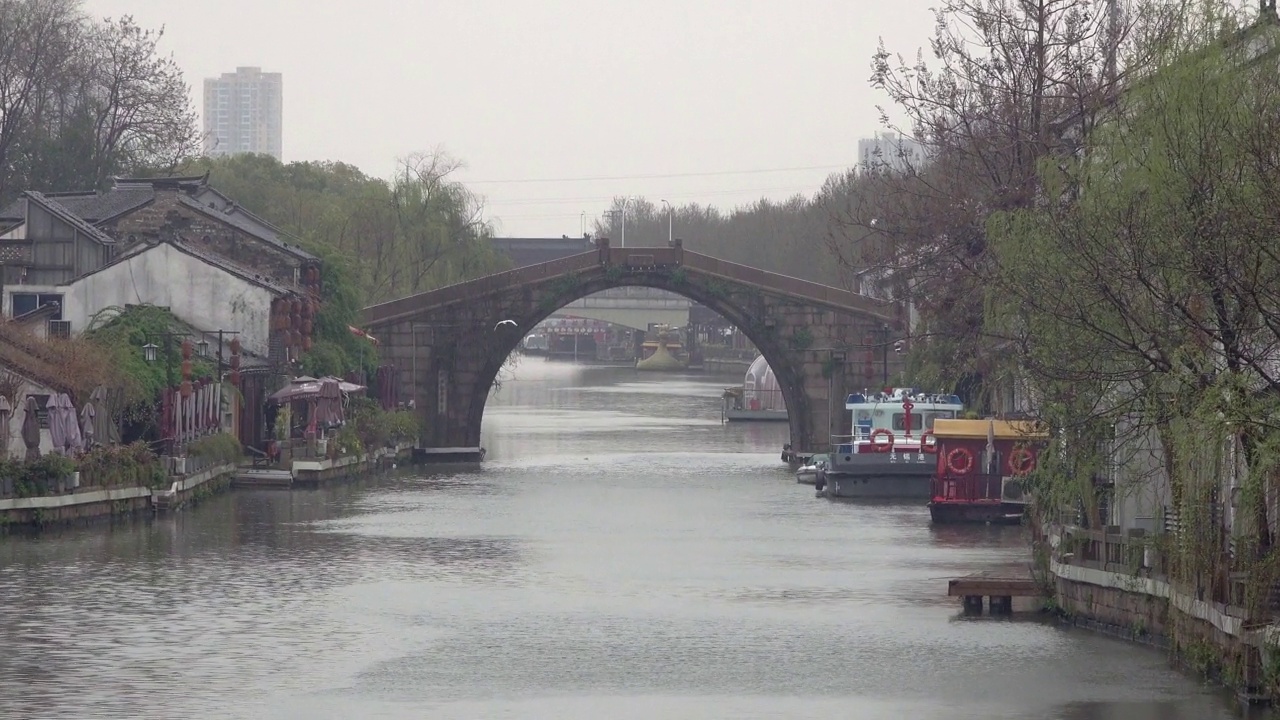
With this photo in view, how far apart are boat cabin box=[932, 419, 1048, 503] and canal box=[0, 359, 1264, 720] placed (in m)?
1.12

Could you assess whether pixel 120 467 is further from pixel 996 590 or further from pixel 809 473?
pixel 809 473

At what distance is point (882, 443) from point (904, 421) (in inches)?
36.1

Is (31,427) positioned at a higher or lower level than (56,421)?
lower

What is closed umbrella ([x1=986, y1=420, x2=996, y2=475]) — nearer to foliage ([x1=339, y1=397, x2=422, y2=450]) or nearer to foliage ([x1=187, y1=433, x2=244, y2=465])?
foliage ([x1=187, y1=433, x2=244, y2=465])

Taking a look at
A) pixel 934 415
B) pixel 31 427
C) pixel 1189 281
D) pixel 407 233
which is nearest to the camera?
pixel 1189 281

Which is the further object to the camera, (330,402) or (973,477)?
(330,402)

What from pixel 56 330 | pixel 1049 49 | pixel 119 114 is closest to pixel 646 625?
pixel 1049 49

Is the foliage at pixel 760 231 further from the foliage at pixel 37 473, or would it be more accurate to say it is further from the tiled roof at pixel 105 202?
the foliage at pixel 37 473

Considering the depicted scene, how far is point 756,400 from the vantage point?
86125mm

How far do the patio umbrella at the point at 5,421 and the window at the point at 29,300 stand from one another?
14.4 m

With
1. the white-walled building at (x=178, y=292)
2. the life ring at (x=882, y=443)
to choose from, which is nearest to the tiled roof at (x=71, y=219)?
the white-walled building at (x=178, y=292)

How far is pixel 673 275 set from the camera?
62.2 meters

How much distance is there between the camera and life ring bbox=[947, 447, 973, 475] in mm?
41156

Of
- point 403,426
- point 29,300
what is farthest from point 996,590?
point 403,426
